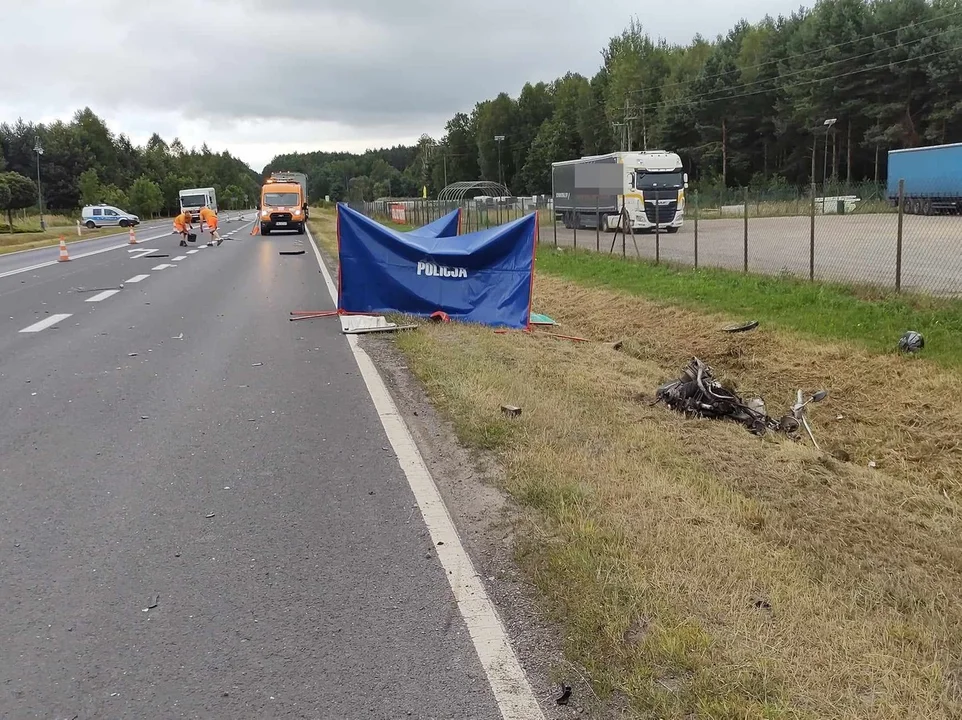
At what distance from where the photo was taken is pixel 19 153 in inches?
4373

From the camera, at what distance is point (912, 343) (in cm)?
945

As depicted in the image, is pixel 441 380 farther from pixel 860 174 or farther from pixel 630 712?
pixel 860 174

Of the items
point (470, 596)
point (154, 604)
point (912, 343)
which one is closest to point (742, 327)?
point (912, 343)

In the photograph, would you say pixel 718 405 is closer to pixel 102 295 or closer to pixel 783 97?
pixel 102 295

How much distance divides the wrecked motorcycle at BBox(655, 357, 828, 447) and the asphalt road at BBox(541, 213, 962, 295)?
16.9 ft

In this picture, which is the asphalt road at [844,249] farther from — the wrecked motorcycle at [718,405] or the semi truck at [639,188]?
the wrecked motorcycle at [718,405]

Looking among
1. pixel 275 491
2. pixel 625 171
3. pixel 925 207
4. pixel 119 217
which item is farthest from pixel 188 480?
pixel 119 217

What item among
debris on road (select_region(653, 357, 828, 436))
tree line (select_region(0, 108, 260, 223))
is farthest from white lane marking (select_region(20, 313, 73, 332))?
tree line (select_region(0, 108, 260, 223))

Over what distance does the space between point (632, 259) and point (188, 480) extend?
1610 centimetres

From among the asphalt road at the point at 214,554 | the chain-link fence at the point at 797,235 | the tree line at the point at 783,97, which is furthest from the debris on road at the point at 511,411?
the tree line at the point at 783,97

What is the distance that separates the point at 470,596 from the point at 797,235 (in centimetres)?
2889

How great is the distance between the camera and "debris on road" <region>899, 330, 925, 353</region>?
30.9 ft

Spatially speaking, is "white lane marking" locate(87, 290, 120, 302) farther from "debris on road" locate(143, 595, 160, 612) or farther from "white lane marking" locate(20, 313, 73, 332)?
"debris on road" locate(143, 595, 160, 612)

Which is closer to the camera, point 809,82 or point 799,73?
point 809,82
